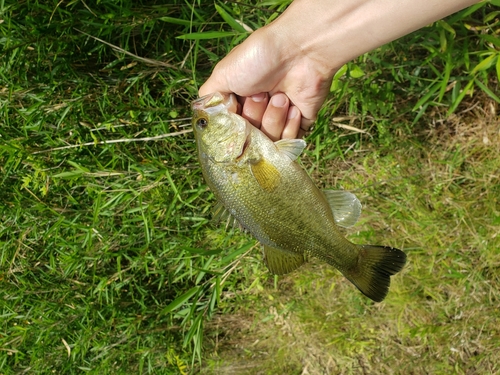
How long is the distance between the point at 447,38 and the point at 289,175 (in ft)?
5.78

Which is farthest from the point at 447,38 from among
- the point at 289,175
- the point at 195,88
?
the point at 195,88

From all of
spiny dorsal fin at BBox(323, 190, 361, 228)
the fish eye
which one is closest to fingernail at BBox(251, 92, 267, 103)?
the fish eye

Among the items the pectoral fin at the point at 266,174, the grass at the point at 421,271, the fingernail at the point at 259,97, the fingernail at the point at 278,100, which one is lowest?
the grass at the point at 421,271

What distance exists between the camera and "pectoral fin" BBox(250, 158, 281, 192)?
8.00 ft

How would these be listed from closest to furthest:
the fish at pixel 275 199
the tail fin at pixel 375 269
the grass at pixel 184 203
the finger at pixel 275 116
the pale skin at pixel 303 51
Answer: the pale skin at pixel 303 51 < the fish at pixel 275 199 < the tail fin at pixel 375 269 < the finger at pixel 275 116 < the grass at pixel 184 203

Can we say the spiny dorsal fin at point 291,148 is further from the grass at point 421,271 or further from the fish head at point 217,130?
the grass at point 421,271

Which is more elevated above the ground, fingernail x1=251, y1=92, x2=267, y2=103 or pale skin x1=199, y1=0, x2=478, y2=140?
pale skin x1=199, y1=0, x2=478, y2=140

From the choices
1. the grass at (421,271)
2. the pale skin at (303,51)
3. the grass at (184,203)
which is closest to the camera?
the pale skin at (303,51)

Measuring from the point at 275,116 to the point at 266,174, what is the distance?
611 millimetres

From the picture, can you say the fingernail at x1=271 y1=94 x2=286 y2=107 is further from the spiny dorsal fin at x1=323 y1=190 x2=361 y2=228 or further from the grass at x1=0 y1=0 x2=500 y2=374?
Result: the spiny dorsal fin at x1=323 y1=190 x2=361 y2=228

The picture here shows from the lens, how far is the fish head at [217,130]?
2459mm

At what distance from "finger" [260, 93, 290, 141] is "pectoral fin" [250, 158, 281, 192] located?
49cm

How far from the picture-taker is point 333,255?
2564 millimetres

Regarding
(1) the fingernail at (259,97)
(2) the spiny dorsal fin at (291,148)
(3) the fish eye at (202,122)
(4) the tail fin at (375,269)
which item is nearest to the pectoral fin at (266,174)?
(2) the spiny dorsal fin at (291,148)
